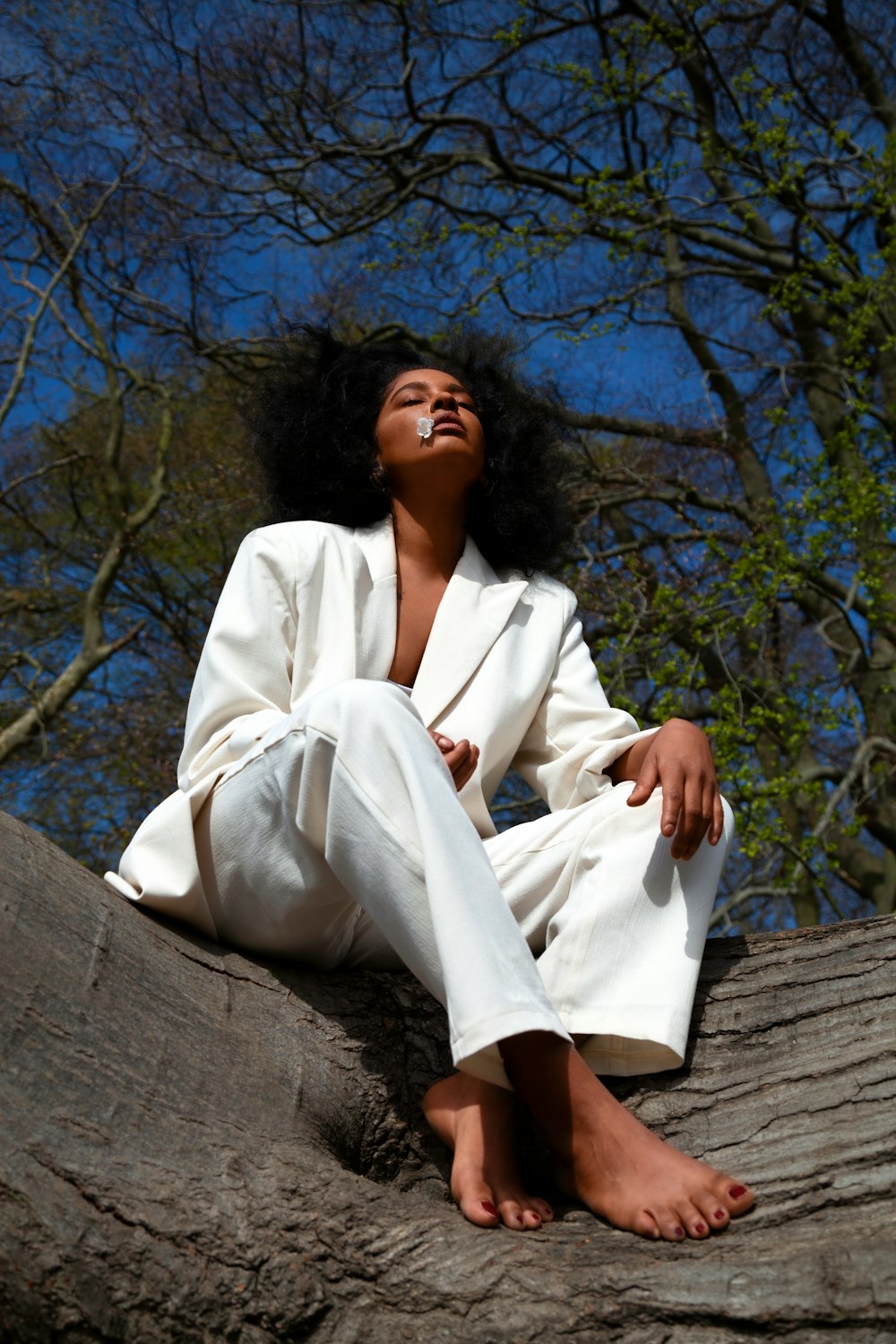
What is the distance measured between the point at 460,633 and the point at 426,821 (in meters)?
0.97

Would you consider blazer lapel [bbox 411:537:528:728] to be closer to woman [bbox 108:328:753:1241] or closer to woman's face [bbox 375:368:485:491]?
woman [bbox 108:328:753:1241]

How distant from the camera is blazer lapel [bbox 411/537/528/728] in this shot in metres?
2.71

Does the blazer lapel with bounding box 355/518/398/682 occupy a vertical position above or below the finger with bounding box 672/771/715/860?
above

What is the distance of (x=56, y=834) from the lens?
913cm

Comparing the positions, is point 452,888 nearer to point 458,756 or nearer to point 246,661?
point 458,756

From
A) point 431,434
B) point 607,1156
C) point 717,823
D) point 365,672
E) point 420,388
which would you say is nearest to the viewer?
point 607,1156

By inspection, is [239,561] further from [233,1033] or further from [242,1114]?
[242,1114]

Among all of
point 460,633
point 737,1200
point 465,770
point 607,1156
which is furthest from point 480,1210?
point 460,633

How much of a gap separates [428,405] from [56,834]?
6.95 meters

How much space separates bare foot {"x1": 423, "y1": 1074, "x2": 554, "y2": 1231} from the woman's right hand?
1.64 feet

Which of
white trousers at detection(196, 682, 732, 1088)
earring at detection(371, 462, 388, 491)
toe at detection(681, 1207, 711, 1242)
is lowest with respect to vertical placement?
toe at detection(681, 1207, 711, 1242)

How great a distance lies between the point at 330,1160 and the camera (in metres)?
1.86

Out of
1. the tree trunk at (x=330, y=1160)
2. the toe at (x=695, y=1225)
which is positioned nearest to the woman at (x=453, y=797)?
the toe at (x=695, y=1225)

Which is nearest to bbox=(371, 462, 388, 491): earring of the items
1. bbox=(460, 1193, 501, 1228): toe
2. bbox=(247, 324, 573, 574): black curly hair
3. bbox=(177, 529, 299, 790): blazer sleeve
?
bbox=(247, 324, 573, 574): black curly hair
